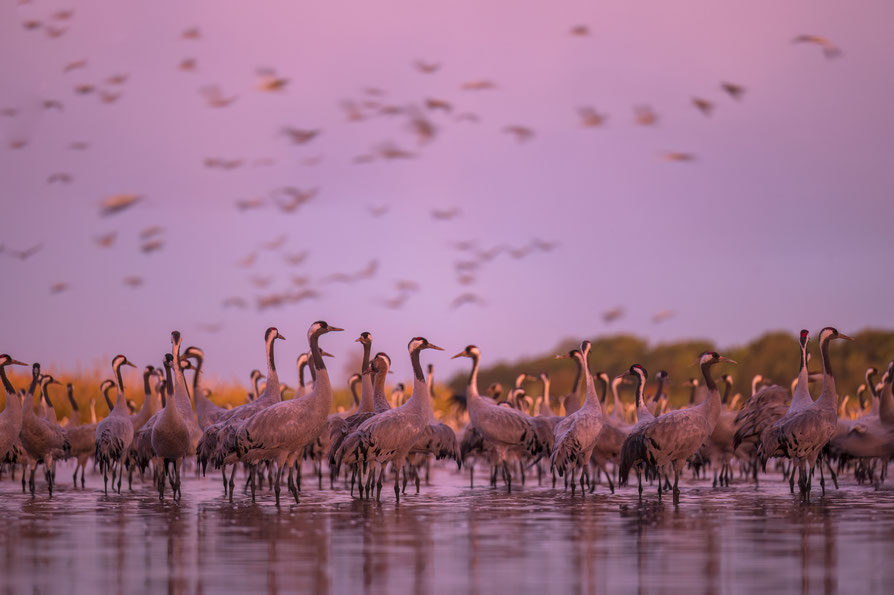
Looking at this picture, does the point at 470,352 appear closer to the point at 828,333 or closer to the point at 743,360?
the point at 828,333

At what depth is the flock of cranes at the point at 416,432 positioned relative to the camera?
18703 millimetres

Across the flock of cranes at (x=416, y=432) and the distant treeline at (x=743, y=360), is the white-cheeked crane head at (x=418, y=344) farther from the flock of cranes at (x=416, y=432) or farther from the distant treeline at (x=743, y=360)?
the distant treeline at (x=743, y=360)

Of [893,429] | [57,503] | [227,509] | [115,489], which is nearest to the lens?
[227,509]

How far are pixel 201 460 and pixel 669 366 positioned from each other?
4001 centimetres

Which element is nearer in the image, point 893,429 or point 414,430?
point 414,430

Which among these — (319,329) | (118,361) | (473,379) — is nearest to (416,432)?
(319,329)

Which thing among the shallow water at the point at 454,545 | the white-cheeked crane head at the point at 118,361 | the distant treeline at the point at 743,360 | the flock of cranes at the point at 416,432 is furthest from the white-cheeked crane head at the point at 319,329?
the distant treeline at the point at 743,360

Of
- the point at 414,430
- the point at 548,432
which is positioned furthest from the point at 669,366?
the point at 414,430

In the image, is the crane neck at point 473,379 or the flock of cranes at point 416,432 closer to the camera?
the flock of cranes at point 416,432

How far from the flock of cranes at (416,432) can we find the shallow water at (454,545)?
775 millimetres

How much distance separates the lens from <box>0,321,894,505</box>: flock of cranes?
1870cm

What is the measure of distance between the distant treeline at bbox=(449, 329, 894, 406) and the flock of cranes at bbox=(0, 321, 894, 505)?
84.8 ft

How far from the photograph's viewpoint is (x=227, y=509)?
17484mm

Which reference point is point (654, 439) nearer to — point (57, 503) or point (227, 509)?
point (227, 509)
